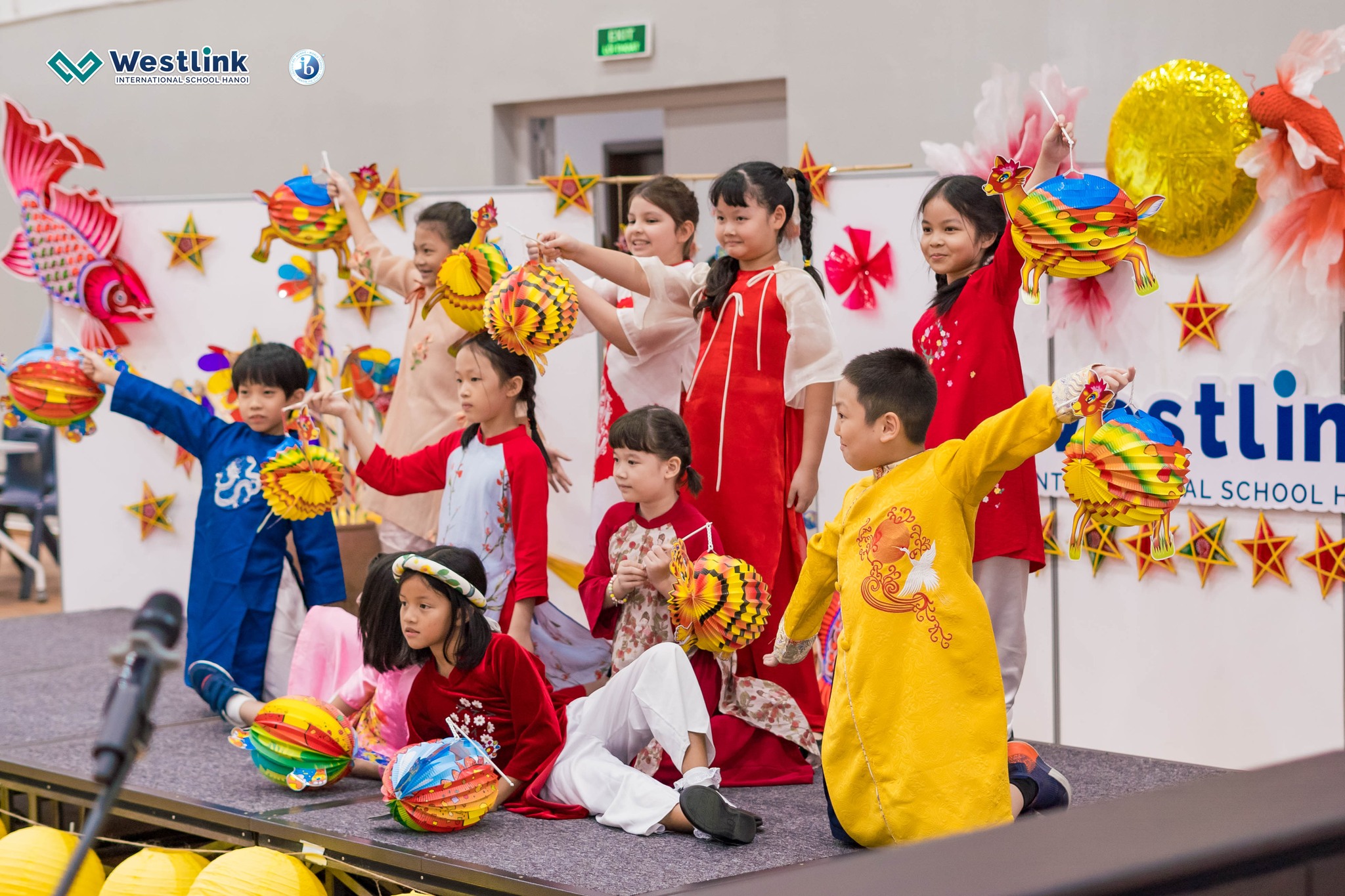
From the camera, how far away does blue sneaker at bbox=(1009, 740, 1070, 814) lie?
253cm

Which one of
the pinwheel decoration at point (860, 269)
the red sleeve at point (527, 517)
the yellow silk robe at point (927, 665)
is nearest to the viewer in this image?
the yellow silk robe at point (927, 665)

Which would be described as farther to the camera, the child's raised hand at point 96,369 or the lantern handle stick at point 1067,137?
the child's raised hand at point 96,369

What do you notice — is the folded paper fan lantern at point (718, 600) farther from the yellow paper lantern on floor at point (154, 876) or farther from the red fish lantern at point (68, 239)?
the red fish lantern at point (68, 239)

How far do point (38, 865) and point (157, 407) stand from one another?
4.09 ft

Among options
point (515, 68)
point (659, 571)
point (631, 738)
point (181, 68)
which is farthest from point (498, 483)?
point (181, 68)

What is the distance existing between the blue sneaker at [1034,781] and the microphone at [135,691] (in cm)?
178

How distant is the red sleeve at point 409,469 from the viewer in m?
3.45

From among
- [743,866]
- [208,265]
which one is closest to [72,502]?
[208,265]

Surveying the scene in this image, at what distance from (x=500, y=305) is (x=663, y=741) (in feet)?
3.34

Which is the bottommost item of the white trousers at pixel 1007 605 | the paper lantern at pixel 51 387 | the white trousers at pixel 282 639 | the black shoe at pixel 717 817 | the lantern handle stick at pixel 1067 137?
the black shoe at pixel 717 817

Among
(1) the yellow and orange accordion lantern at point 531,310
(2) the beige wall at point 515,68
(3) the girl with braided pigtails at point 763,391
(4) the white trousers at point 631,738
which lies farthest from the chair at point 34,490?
(4) the white trousers at point 631,738

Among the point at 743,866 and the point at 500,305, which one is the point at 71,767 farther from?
the point at 743,866

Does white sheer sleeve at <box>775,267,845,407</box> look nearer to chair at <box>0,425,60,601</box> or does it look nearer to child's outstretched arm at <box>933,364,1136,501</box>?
child's outstretched arm at <box>933,364,1136,501</box>

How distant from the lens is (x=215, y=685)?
351 centimetres
